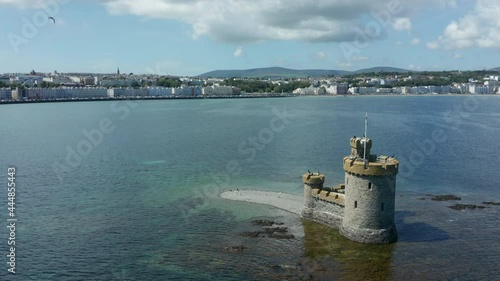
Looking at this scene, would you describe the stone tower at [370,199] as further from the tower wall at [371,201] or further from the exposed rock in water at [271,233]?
the exposed rock in water at [271,233]

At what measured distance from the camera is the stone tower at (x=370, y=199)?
A: 34.5 meters

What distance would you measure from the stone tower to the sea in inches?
41.5

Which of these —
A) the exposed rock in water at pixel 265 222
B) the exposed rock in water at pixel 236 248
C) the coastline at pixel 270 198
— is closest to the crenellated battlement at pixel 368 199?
the exposed rock in water at pixel 265 222

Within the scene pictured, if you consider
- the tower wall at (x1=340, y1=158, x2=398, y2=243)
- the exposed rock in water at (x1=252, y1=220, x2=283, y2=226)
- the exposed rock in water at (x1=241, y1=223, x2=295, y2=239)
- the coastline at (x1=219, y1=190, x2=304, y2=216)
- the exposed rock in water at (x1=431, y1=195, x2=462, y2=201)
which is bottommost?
the exposed rock in water at (x1=241, y1=223, x2=295, y2=239)

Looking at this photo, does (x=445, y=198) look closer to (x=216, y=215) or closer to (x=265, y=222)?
(x=265, y=222)

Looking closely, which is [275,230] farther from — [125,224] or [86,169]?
[86,169]

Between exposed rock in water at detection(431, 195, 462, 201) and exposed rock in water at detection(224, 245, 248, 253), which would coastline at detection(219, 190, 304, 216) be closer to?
exposed rock in water at detection(224, 245, 248, 253)

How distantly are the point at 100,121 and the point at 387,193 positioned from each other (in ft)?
407

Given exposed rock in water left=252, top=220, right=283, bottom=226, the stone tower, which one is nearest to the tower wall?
the stone tower

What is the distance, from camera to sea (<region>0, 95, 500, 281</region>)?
31688 millimetres

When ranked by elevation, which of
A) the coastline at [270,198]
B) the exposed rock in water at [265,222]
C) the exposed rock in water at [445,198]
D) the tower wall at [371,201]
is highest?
the tower wall at [371,201]

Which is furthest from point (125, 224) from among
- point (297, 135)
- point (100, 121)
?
point (100, 121)

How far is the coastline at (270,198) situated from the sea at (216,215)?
1.15m

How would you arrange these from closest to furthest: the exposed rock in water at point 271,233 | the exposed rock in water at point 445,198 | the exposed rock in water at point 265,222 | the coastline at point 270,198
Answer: the exposed rock in water at point 271,233
the exposed rock in water at point 265,222
the coastline at point 270,198
the exposed rock in water at point 445,198
